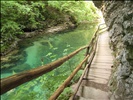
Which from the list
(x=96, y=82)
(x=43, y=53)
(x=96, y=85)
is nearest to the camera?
(x=96, y=85)

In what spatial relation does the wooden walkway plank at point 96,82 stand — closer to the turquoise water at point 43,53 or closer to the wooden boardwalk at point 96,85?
the wooden boardwalk at point 96,85

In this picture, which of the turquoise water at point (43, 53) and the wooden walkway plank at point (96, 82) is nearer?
the wooden walkway plank at point (96, 82)

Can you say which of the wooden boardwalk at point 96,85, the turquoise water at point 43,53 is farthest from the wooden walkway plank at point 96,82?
the turquoise water at point 43,53

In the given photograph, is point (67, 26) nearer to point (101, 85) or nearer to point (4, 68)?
point (4, 68)

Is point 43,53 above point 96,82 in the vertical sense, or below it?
above

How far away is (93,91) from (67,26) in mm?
17511

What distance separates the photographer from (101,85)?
4.22m

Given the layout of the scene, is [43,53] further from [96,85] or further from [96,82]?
[96,85]

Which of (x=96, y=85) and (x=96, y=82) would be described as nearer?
(x=96, y=85)

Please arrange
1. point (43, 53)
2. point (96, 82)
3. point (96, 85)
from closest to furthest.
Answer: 1. point (96, 85)
2. point (96, 82)
3. point (43, 53)

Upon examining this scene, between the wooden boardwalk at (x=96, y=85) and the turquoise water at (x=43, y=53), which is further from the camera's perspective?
the turquoise water at (x=43, y=53)

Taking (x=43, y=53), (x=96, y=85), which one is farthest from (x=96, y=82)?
(x=43, y=53)

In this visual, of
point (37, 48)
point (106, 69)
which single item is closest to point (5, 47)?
point (37, 48)

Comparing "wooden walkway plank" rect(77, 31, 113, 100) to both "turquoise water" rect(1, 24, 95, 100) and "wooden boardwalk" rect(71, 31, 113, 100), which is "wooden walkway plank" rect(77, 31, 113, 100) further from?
"turquoise water" rect(1, 24, 95, 100)
